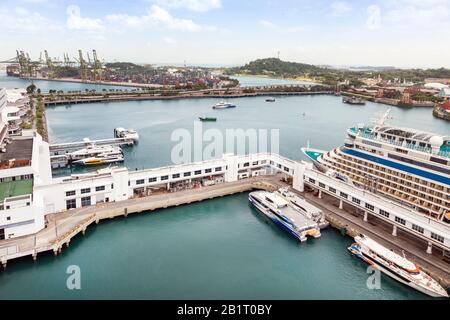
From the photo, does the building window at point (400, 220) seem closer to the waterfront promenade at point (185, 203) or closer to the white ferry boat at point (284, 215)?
the waterfront promenade at point (185, 203)

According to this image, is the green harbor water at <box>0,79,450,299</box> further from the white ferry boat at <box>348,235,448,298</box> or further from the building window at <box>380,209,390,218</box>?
the building window at <box>380,209,390,218</box>

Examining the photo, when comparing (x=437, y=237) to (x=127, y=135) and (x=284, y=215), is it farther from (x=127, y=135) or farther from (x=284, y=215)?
(x=127, y=135)

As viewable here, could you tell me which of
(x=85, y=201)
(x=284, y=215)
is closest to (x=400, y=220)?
→ (x=284, y=215)

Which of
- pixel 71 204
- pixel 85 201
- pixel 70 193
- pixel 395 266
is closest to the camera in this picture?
pixel 395 266

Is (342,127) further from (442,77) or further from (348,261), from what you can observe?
(442,77)

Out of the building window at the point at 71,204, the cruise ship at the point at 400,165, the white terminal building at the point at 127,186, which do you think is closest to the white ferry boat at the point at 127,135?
the white terminal building at the point at 127,186

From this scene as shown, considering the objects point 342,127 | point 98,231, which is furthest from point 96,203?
point 342,127
